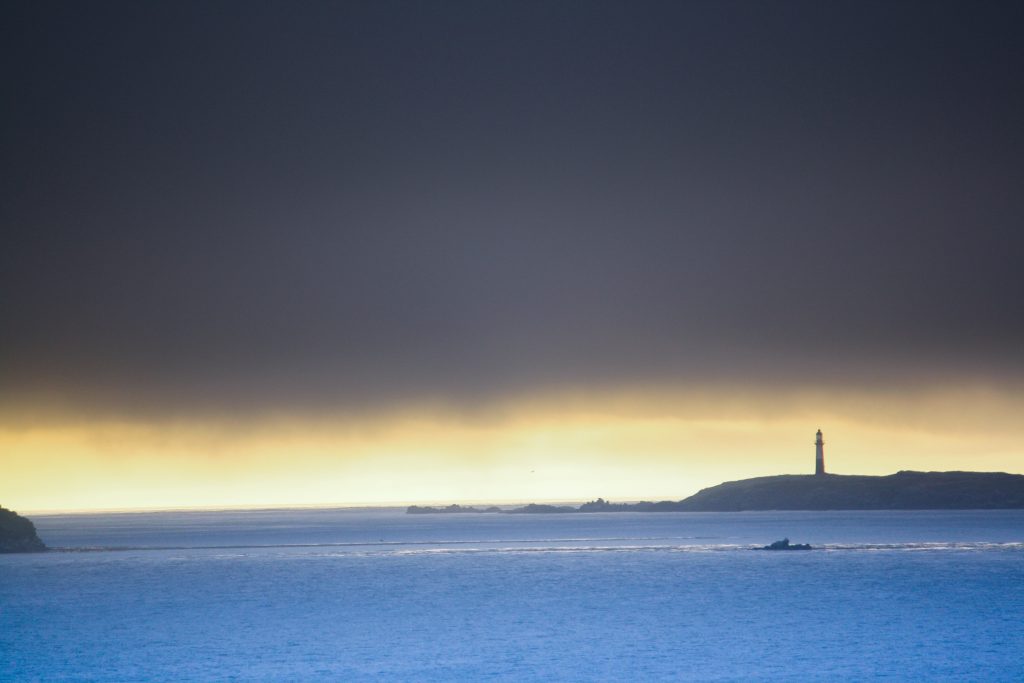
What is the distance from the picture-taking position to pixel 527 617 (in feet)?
261

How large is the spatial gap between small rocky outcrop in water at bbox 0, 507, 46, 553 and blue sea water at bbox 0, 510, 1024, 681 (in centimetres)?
1611

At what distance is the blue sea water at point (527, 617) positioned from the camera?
57562 mm

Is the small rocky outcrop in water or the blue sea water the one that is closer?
the blue sea water

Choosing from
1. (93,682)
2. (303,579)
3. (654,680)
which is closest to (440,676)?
(654,680)

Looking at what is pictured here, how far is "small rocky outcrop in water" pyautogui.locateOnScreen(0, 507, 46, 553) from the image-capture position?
161m

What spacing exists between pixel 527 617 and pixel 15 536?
108m

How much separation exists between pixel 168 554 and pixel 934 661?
422 feet

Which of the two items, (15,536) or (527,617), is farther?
(15,536)

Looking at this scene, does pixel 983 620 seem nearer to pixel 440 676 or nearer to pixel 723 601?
pixel 723 601

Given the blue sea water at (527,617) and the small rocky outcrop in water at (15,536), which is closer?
the blue sea water at (527,617)

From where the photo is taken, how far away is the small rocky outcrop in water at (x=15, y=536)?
161 m

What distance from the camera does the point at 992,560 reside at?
126125mm

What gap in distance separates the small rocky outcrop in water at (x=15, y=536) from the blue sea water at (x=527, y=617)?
16.1 m

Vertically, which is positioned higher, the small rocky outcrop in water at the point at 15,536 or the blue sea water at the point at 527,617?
the small rocky outcrop in water at the point at 15,536
